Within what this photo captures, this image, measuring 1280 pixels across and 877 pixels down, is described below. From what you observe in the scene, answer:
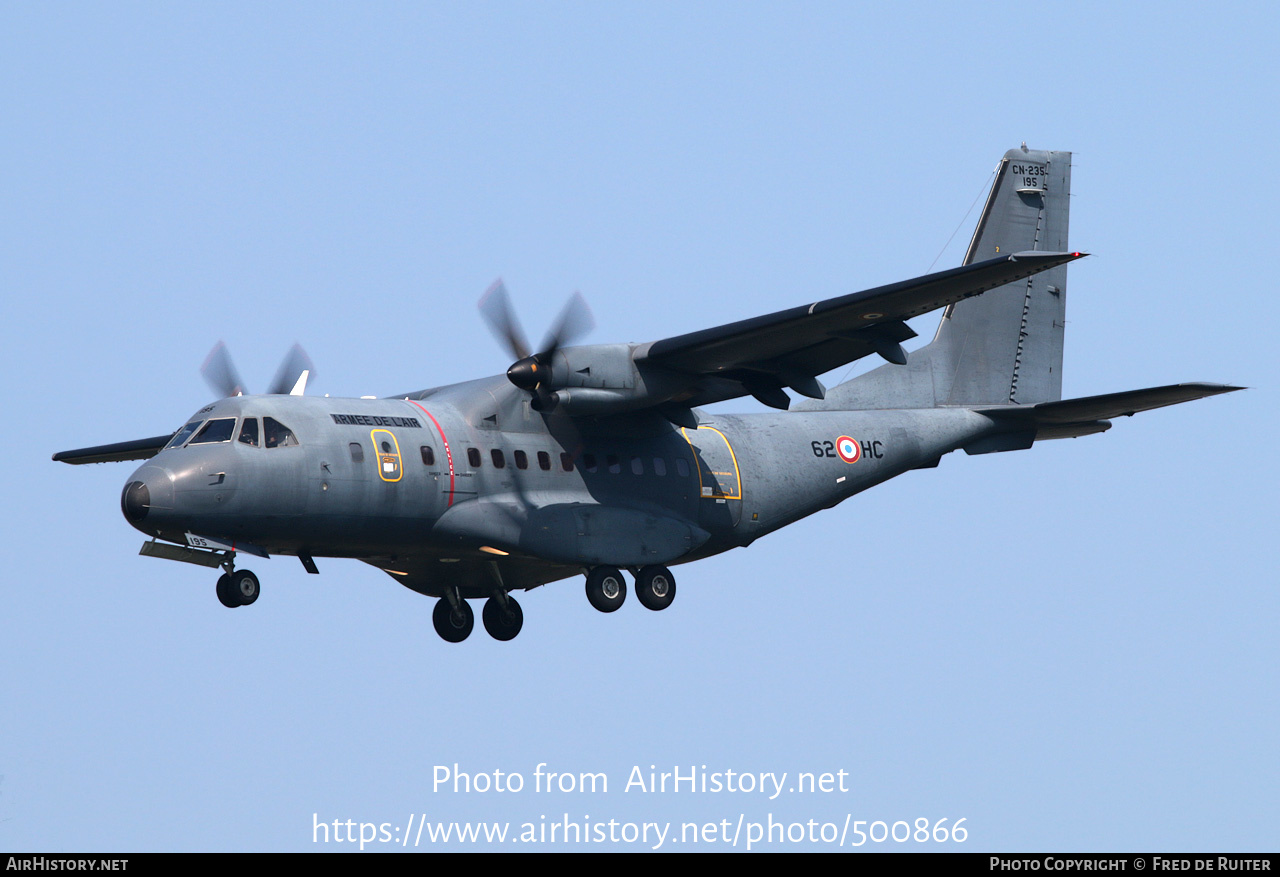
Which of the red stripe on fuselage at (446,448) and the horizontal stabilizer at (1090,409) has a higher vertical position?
the horizontal stabilizer at (1090,409)

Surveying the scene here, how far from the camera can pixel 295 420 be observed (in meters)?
19.4

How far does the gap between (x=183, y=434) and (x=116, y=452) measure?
484 centimetres

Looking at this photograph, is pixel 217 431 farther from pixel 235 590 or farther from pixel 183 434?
pixel 235 590

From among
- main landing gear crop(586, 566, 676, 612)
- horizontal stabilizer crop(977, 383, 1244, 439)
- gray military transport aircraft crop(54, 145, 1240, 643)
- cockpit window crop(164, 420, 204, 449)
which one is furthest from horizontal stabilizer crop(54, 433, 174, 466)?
horizontal stabilizer crop(977, 383, 1244, 439)

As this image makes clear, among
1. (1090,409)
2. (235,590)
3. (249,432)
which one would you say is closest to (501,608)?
(235,590)

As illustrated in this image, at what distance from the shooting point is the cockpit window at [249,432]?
1906cm

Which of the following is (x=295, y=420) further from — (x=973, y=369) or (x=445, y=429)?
(x=973, y=369)

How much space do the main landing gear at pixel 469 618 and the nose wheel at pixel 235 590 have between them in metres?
3.91

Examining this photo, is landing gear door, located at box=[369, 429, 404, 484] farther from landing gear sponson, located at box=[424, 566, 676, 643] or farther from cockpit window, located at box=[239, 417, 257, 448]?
landing gear sponson, located at box=[424, 566, 676, 643]

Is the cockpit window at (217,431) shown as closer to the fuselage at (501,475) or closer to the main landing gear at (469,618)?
the fuselage at (501,475)

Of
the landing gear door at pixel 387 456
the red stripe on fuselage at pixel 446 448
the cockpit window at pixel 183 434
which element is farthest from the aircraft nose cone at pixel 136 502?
the red stripe on fuselage at pixel 446 448

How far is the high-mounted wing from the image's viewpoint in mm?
18766

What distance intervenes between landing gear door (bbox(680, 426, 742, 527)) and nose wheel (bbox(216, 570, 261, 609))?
6005 mm
